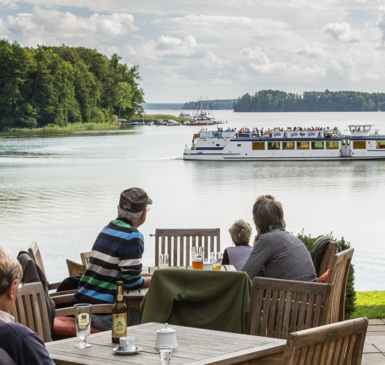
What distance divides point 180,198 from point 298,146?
19.6 m

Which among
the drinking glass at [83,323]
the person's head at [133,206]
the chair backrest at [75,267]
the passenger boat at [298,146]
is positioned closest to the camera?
the drinking glass at [83,323]

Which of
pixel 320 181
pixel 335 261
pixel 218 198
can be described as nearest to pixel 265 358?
pixel 335 261

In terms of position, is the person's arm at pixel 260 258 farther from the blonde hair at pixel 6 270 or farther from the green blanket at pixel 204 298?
the blonde hair at pixel 6 270

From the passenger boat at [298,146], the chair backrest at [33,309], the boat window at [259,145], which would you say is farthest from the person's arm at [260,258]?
the boat window at [259,145]

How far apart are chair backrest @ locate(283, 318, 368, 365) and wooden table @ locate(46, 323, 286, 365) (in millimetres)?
547

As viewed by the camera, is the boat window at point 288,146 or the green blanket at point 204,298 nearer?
the green blanket at point 204,298

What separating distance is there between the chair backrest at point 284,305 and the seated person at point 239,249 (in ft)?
5.13

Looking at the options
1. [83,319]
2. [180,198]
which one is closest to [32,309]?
[83,319]

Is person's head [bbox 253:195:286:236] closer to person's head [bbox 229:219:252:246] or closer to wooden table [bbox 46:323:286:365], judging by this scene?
person's head [bbox 229:219:252:246]

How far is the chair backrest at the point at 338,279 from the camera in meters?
3.47

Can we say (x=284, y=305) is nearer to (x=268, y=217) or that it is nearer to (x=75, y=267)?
(x=268, y=217)

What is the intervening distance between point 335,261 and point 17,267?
199 cm

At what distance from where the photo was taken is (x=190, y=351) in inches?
103

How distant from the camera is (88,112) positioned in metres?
103
